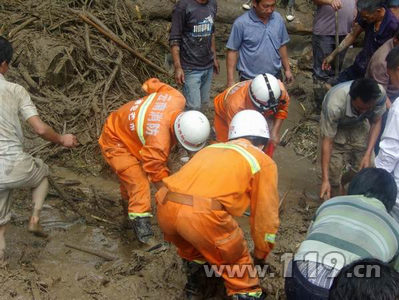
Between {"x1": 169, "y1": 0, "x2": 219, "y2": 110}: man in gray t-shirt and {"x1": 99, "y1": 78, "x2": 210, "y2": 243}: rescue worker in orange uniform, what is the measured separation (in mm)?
1336

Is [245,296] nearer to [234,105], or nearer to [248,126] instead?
[248,126]

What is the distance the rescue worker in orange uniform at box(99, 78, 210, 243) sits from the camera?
14.9 ft

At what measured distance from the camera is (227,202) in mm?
3768

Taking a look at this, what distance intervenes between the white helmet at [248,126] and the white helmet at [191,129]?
1.23 feet

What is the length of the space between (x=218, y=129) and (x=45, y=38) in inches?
127

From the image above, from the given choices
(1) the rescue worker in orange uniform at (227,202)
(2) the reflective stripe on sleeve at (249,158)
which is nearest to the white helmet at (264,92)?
(1) the rescue worker in orange uniform at (227,202)

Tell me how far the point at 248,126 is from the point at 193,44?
2555 mm

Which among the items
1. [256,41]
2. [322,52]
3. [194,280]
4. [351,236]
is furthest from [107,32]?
[351,236]

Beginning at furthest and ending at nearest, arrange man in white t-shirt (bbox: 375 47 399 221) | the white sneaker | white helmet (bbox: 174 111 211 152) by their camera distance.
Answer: the white sneaker, white helmet (bbox: 174 111 211 152), man in white t-shirt (bbox: 375 47 399 221)

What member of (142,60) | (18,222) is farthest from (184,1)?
(18,222)

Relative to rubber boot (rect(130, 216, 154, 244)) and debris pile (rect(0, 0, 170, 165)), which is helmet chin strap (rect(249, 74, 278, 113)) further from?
debris pile (rect(0, 0, 170, 165))

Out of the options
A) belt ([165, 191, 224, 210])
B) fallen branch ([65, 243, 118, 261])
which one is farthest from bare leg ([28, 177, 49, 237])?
belt ([165, 191, 224, 210])

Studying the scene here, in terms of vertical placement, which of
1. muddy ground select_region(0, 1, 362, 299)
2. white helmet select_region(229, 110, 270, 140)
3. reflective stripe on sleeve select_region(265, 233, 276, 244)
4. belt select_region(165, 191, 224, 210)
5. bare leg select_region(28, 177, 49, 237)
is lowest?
muddy ground select_region(0, 1, 362, 299)

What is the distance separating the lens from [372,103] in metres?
4.96
